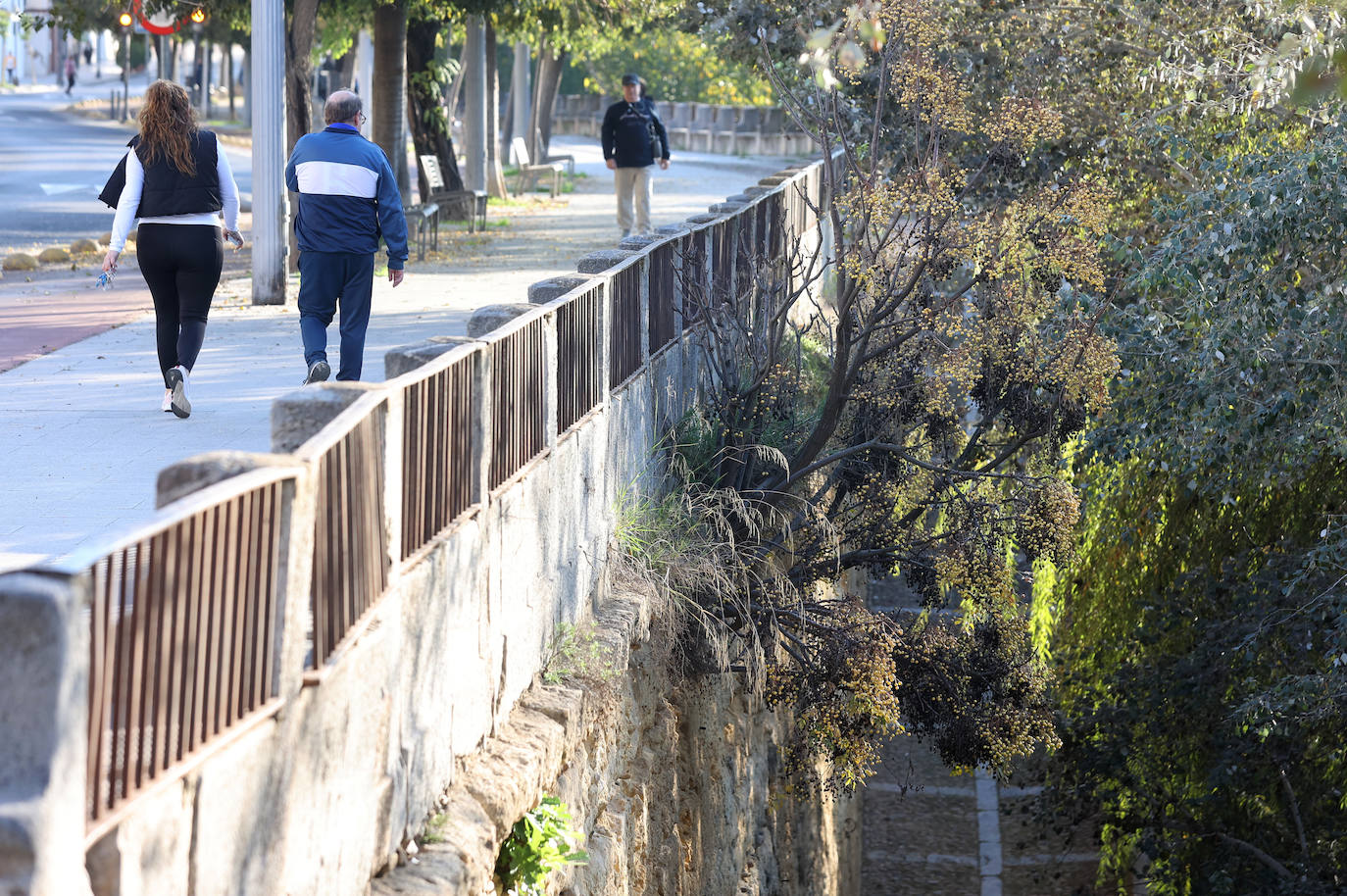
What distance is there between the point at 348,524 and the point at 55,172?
28.1 metres

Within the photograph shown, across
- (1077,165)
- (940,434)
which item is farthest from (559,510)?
(1077,165)

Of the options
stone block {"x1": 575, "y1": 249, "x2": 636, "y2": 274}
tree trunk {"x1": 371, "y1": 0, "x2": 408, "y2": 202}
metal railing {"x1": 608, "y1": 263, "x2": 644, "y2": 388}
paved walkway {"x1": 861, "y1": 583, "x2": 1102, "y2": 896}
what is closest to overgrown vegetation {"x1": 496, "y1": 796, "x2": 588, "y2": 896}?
metal railing {"x1": 608, "y1": 263, "x2": 644, "y2": 388}

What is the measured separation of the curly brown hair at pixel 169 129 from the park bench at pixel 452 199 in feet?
39.8

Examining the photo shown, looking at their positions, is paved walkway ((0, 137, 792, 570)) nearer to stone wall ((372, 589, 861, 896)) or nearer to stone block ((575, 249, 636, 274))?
stone wall ((372, 589, 861, 896))

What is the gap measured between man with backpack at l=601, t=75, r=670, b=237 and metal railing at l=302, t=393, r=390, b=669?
44.3 feet

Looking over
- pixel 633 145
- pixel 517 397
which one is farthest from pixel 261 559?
pixel 633 145

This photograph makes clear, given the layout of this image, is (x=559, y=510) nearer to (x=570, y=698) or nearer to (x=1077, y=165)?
(x=570, y=698)

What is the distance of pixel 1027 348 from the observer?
1005 cm

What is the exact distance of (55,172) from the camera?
95.8 feet

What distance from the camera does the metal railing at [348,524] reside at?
11.9ft

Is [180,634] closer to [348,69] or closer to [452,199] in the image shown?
[452,199]

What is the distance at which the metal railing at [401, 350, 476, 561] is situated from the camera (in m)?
4.39

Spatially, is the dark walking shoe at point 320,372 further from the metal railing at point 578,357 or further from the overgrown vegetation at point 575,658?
the overgrown vegetation at point 575,658

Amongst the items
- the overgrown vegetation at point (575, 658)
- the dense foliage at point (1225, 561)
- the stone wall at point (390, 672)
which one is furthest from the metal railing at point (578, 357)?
the dense foliage at point (1225, 561)
